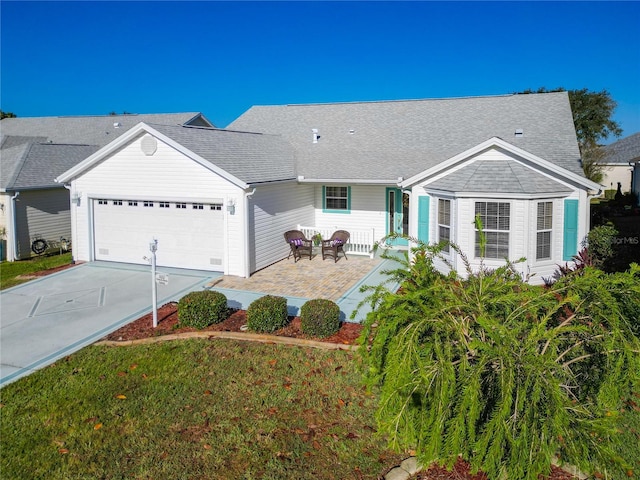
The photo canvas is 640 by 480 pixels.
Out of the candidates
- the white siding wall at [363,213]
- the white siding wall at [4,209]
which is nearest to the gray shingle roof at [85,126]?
the white siding wall at [4,209]

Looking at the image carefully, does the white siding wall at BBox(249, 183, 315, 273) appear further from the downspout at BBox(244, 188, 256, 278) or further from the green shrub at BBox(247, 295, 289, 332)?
the green shrub at BBox(247, 295, 289, 332)

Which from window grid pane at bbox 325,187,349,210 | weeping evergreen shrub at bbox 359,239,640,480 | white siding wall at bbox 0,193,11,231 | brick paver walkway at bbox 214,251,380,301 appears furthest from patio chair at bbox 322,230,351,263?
weeping evergreen shrub at bbox 359,239,640,480

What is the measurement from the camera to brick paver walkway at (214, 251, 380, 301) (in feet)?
45.6

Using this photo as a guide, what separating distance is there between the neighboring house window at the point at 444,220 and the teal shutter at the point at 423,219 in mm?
430

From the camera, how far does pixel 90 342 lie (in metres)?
10.4

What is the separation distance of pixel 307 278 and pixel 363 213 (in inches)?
208

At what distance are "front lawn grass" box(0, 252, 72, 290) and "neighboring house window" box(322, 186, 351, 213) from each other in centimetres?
979

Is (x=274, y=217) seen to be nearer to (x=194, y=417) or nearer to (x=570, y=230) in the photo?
(x=570, y=230)

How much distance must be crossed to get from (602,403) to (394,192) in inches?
586

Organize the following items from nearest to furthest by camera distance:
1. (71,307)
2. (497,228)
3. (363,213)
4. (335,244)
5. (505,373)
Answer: (505,373), (71,307), (497,228), (335,244), (363,213)

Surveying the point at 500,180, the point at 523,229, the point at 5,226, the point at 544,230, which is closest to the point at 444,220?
the point at 500,180

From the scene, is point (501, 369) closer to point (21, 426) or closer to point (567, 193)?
point (21, 426)

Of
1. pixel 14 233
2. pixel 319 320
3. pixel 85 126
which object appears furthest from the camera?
pixel 85 126

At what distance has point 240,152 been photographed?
17.3 m
